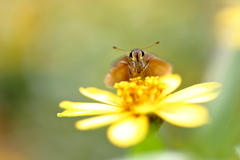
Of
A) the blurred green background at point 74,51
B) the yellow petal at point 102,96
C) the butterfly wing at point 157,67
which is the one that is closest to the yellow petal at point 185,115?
the yellow petal at point 102,96

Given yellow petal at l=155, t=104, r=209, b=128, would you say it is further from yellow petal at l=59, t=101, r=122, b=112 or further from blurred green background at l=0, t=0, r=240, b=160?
blurred green background at l=0, t=0, r=240, b=160

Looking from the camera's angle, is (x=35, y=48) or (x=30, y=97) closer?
(x=30, y=97)

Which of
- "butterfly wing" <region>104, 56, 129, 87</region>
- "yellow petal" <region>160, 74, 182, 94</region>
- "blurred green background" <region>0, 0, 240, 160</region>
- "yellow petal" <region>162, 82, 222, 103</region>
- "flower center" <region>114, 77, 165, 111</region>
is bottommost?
"yellow petal" <region>162, 82, 222, 103</region>

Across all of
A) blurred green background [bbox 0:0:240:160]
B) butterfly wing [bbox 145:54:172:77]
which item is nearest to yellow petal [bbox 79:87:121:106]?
butterfly wing [bbox 145:54:172:77]

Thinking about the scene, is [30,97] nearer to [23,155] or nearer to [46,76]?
[46,76]

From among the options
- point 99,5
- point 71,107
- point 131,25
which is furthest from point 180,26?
point 71,107

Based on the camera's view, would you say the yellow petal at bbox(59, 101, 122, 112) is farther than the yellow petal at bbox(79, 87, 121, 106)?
No

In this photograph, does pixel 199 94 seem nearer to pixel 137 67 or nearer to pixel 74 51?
pixel 137 67
